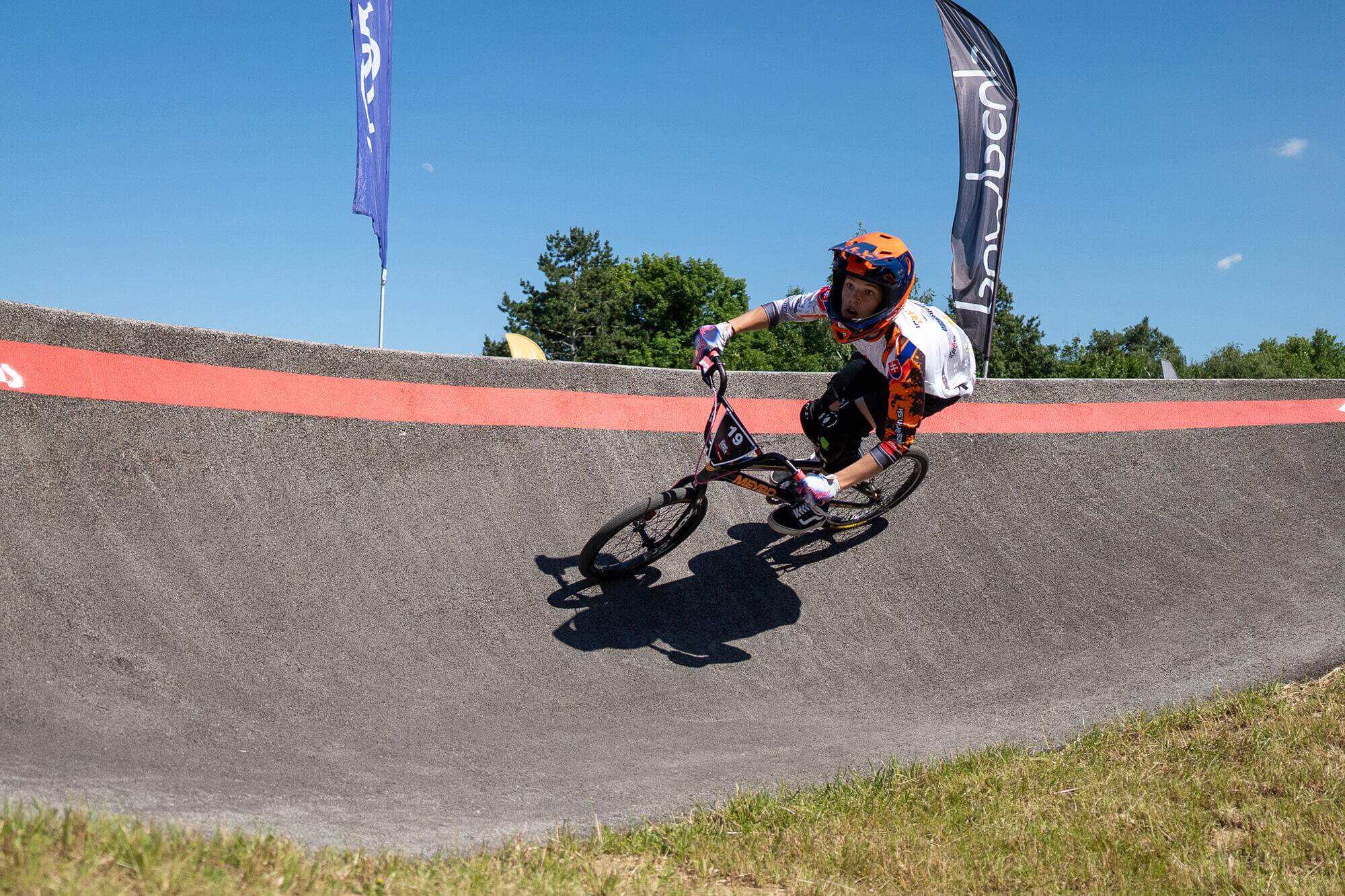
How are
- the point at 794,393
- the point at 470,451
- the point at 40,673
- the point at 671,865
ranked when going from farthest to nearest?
the point at 794,393 → the point at 470,451 → the point at 40,673 → the point at 671,865

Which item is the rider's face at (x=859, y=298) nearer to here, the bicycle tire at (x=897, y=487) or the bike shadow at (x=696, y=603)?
the bicycle tire at (x=897, y=487)

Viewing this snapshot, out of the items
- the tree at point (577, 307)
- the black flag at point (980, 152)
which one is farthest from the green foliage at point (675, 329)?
the black flag at point (980, 152)

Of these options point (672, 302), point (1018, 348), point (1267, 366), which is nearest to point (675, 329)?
point (672, 302)

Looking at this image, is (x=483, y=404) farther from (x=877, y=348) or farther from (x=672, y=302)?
(x=672, y=302)

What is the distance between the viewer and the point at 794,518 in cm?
602

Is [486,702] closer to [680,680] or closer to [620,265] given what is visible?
[680,680]

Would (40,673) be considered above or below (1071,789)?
above

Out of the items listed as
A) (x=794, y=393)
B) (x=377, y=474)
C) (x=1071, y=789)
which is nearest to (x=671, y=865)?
(x=1071, y=789)

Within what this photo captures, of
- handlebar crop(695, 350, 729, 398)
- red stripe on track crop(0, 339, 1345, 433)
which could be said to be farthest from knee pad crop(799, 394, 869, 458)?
red stripe on track crop(0, 339, 1345, 433)

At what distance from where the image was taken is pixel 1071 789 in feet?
13.3

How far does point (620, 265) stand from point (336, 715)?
222ft

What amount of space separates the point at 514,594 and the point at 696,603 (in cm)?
138

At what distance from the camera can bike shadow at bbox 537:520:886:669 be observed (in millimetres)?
6098

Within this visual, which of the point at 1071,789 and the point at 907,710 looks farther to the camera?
the point at 907,710
